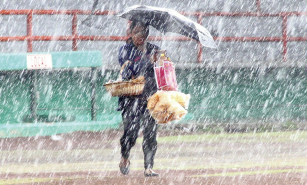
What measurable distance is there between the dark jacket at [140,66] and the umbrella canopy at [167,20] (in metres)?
0.30

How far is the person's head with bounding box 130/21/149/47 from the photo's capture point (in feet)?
21.9

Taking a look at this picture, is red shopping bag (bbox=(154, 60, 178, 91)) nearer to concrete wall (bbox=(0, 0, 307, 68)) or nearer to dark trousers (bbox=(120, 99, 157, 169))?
dark trousers (bbox=(120, 99, 157, 169))

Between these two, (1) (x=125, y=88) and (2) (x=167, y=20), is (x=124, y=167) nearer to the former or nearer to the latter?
(1) (x=125, y=88)

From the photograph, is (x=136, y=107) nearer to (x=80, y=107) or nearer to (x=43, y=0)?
(x=80, y=107)

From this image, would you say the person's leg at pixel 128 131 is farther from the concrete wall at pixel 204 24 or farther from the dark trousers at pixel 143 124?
the concrete wall at pixel 204 24

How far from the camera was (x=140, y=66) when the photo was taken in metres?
6.64

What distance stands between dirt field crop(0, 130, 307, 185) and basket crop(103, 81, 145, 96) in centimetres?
98

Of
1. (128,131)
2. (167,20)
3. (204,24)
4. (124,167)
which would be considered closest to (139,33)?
(167,20)

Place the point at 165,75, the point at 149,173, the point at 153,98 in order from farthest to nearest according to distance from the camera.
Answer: the point at 149,173
the point at 153,98
the point at 165,75

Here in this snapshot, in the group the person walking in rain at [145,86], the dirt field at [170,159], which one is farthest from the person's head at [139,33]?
the dirt field at [170,159]

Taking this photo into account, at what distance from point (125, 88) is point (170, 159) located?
2.56m

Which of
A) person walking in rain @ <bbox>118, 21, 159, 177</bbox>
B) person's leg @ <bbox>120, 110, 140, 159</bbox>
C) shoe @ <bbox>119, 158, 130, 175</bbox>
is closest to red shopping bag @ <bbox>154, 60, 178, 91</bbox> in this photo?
person walking in rain @ <bbox>118, 21, 159, 177</bbox>

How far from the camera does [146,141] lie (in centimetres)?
694

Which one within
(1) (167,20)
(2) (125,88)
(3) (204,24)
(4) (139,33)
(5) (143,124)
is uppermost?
(1) (167,20)
